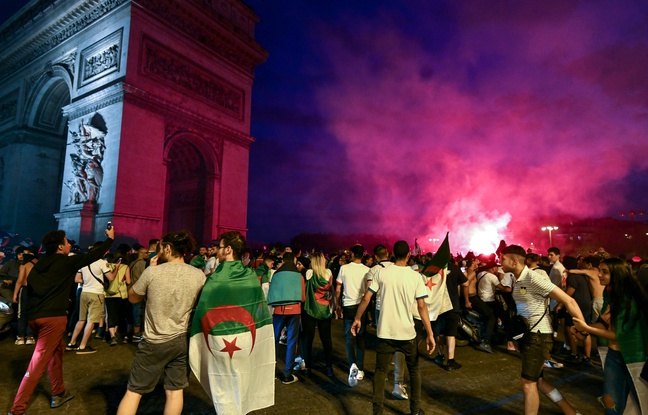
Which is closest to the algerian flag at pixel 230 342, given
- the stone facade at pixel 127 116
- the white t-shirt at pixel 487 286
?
the white t-shirt at pixel 487 286

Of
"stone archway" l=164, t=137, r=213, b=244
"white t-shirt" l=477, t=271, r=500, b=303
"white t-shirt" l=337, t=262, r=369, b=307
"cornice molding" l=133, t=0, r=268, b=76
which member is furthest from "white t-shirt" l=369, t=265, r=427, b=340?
"cornice molding" l=133, t=0, r=268, b=76

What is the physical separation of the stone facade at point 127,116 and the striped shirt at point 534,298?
16.4m

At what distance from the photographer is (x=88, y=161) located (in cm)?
1764

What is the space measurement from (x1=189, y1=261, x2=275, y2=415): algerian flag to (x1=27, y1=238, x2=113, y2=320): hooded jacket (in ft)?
5.20

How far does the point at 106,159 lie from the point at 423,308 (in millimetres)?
17469

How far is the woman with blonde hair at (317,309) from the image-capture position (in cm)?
575

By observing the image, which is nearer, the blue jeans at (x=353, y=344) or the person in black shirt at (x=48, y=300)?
the person in black shirt at (x=48, y=300)

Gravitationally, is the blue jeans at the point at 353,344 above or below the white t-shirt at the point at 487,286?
below

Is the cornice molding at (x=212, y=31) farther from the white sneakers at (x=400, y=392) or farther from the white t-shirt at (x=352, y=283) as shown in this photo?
the white sneakers at (x=400, y=392)

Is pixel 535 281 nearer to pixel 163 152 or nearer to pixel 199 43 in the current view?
pixel 163 152

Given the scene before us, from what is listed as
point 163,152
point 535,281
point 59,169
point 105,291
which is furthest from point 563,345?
point 59,169

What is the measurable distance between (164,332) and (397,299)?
7.82 ft

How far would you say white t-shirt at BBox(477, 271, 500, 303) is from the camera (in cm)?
772

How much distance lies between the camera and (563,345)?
7.88 meters
